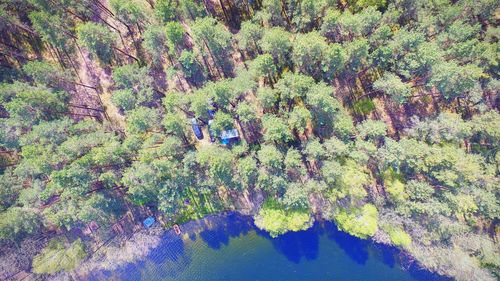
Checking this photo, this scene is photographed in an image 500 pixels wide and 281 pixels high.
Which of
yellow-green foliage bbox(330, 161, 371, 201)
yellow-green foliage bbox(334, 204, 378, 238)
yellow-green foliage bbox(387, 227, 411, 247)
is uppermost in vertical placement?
yellow-green foliage bbox(330, 161, 371, 201)

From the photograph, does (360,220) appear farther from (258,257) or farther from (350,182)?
(258,257)

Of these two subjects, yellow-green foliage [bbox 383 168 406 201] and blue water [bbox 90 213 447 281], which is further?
blue water [bbox 90 213 447 281]

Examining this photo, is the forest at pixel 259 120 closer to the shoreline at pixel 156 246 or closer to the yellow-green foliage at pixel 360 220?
the yellow-green foliage at pixel 360 220

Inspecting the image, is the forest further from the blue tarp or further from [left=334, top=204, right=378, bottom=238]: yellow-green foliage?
the blue tarp

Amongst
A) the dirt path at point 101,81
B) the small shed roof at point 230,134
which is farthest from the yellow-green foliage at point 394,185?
the dirt path at point 101,81

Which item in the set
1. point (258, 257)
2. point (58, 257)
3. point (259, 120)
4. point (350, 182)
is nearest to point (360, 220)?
point (350, 182)

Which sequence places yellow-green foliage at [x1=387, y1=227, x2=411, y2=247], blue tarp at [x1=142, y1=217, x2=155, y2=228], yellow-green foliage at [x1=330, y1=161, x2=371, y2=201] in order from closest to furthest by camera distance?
yellow-green foliage at [x1=330, y1=161, x2=371, y2=201], yellow-green foliage at [x1=387, y1=227, x2=411, y2=247], blue tarp at [x1=142, y1=217, x2=155, y2=228]

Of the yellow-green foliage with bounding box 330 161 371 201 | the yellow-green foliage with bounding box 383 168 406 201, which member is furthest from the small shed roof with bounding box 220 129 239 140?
the yellow-green foliage with bounding box 383 168 406 201

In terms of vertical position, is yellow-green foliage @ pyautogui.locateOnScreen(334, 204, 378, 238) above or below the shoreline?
below
